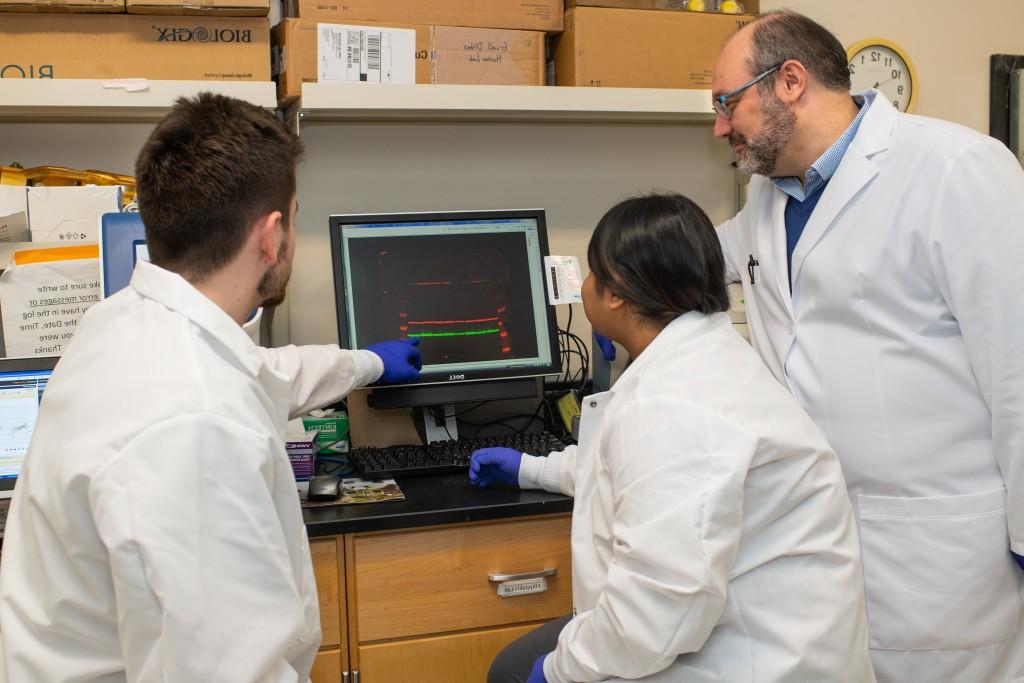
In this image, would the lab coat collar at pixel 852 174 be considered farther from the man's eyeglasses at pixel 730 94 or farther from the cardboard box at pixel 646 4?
the cardboard box at pixel 646 4

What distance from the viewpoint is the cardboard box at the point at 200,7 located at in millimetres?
1818

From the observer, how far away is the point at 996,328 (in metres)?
1.40

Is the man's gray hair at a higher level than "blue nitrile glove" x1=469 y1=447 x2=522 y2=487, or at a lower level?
higher

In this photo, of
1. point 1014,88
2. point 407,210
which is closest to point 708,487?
point 407,210

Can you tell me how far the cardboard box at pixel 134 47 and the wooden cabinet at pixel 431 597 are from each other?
97cm

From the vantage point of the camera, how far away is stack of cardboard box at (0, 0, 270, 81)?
71.2 inches

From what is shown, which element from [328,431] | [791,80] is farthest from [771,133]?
[328,431]

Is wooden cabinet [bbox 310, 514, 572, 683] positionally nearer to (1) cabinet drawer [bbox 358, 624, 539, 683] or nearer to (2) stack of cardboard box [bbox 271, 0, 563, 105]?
(1) cabinet drawer [bbox 358, 624, 539, 683]

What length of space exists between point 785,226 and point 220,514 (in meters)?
1.19

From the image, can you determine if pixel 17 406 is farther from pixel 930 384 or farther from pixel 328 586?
pixel 930 384

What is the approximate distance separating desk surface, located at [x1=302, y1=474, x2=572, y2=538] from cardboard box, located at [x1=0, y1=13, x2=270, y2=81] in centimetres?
90

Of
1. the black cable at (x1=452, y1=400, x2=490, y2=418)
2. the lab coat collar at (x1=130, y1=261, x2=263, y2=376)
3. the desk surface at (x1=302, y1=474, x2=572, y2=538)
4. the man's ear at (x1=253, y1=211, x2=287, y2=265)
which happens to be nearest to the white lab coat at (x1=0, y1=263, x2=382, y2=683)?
the lab coat collar at (x1=130, y1=261, x2=263, y2=376)

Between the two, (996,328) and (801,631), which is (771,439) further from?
(996,328)

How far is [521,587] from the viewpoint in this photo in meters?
1.73
